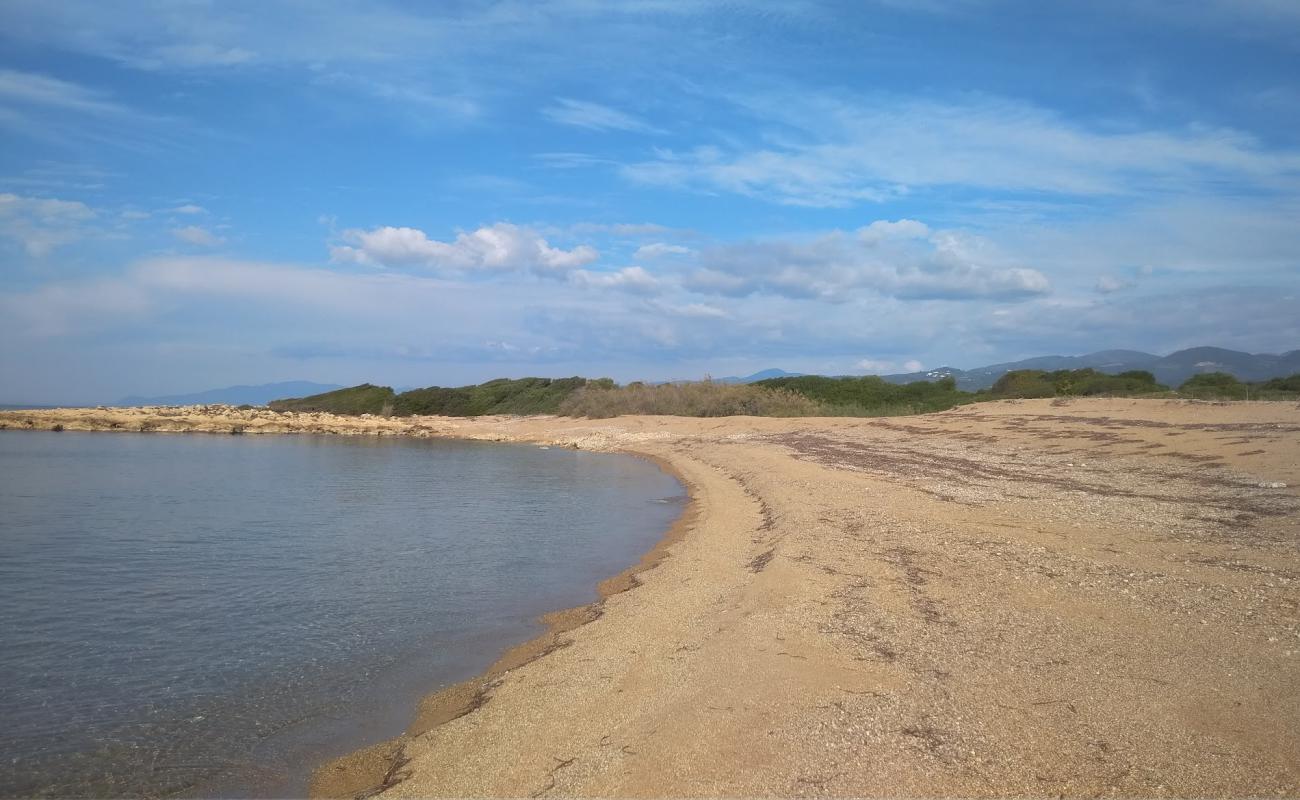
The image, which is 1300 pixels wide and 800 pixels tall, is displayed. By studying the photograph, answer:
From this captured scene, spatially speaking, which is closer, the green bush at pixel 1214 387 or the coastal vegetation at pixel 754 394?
the green bush at pixel 1214 387

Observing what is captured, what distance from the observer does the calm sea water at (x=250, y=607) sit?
5.66 meters

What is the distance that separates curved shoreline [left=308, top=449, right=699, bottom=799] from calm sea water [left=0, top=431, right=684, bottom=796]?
185 mm

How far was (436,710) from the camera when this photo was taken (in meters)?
6.29

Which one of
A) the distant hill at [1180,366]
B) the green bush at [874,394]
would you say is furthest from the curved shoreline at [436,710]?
the distant hill at [1180,366]

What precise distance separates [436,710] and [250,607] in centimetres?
391

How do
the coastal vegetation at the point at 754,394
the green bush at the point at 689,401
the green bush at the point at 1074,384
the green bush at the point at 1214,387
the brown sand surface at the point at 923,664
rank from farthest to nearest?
the green bush at the point at 689,401 < the coastal vegetation at the point at 754,394 < the green bush at the point at 1074,384 < the green bush at the point at 1214,387 < the brown sand surface at the point at 923,664

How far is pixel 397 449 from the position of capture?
120ft

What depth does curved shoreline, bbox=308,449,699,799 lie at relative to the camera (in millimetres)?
5086

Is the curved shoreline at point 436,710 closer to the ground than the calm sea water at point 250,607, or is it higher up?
closer to the ground

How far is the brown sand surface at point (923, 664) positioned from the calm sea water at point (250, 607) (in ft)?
2.58

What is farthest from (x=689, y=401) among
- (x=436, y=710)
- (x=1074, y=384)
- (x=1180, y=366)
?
(x=1180, y=366)

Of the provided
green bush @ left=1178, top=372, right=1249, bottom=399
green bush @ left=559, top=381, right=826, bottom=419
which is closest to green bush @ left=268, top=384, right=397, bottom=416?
green bush @ left=559, top=381, right=826, bottom=419

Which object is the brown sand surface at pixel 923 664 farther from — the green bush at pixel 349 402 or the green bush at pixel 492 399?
the green bush at pixel 349 402

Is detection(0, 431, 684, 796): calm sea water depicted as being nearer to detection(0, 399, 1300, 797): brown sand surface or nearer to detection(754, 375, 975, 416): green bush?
detection(0, 399, 1300, 797): brown sand surface
